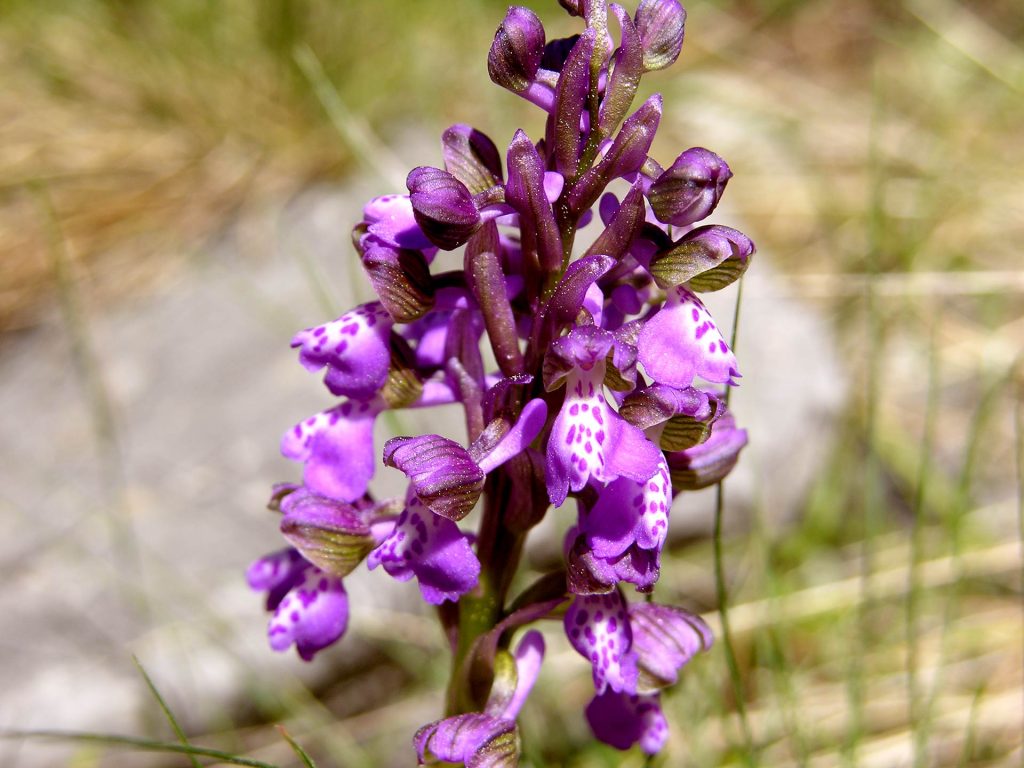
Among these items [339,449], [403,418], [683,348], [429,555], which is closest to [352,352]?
[339,449]

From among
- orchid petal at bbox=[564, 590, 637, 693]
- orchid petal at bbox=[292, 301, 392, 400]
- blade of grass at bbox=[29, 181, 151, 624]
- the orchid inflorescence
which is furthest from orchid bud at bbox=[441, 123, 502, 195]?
blade of grass at bbox=[29, 181, 151, 624]

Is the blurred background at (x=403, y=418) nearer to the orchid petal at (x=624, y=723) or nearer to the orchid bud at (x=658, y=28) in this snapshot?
the orchid petal at (x=624, y=723)

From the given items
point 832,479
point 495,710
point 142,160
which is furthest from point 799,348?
point 142,160

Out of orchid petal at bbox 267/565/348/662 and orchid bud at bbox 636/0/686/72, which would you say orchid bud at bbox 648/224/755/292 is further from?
orchid petal at bbox 267/565/348/662

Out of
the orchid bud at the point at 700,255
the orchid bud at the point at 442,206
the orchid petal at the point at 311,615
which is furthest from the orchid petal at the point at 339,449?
the orchid bud at the point at 700,255

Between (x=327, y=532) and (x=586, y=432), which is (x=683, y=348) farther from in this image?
(x=327, y=532)
